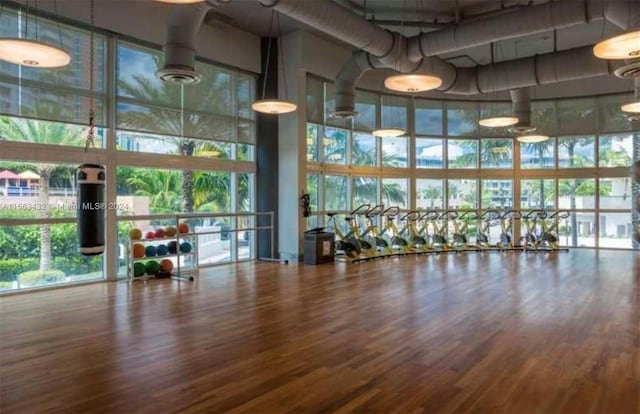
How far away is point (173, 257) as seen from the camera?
8500 mm

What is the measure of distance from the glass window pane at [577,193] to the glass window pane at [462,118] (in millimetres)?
2930

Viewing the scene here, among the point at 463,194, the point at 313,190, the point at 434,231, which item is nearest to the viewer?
the point at 313,190

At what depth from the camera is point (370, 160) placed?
479 inches

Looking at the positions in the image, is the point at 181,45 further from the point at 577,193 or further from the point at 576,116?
the point at 577,193

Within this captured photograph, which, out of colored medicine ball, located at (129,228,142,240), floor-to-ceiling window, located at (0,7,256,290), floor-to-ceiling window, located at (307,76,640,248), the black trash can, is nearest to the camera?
floor-to-ceiling window, located at (0,7,256,290)

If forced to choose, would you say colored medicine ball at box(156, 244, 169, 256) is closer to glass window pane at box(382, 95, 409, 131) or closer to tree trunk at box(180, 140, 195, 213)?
tree trunk at box(180, 140, 195, 213)

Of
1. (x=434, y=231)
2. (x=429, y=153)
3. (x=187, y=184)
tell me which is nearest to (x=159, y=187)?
(x=187, y=184)

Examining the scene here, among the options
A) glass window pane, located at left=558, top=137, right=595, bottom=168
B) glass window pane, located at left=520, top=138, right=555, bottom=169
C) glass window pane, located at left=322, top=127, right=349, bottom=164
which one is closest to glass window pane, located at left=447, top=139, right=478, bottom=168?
glass window pane, located at left=520, top=138, right=555, bottom=169

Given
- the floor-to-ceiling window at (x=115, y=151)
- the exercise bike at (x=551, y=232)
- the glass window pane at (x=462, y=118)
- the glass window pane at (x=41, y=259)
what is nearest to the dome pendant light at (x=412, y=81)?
the floor-to-ceiling window at (x=115, y=151)

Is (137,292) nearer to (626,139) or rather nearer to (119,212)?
(119,212)

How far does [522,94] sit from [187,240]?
819 cm

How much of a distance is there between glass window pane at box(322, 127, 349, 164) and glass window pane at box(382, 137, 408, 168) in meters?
1.39

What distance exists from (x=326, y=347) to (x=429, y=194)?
966 cm

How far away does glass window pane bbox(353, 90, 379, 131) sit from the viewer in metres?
11.8
